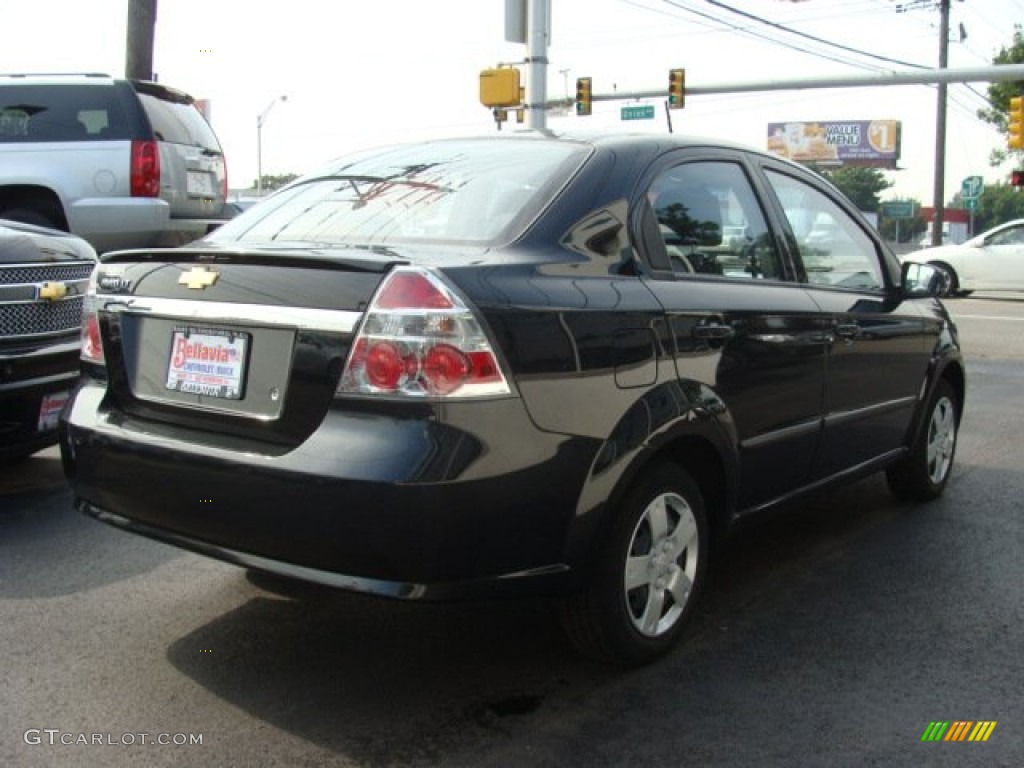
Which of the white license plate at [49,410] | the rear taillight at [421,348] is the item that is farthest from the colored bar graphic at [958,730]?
the white license plate at [49,410]

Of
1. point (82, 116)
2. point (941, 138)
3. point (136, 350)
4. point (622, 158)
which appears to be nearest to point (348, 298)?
point (136, 350)

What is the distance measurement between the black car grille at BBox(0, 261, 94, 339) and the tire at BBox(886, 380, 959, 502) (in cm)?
397

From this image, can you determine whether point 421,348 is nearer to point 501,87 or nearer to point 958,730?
point 958,730

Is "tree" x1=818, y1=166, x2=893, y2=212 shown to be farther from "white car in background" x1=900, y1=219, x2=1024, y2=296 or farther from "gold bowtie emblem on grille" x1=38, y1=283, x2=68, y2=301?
"gold bowtie emblem on grille" x1=38, y1=283, x2=68, y2=301

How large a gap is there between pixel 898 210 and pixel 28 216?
96259mm

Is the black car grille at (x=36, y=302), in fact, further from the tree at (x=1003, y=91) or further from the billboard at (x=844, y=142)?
the billboard at (x=844, y=142)

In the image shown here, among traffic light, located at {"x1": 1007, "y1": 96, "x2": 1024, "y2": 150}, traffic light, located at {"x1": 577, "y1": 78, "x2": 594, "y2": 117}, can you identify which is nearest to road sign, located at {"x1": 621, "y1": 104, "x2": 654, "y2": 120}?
traffic light, located at {"x1": 577, "y1": 78, "x2": 594, "y2": 117}

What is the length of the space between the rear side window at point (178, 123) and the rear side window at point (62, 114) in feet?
0.96

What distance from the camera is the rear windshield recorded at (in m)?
3.34

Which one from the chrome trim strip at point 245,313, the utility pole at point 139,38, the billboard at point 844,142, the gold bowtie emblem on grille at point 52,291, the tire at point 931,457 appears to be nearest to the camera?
the chrome trim strip at point 245,313

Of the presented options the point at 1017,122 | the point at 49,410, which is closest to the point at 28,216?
the point at 49,410

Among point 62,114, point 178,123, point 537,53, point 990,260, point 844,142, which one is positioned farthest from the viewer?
point 844,142

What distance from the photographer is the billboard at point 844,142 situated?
308 feet

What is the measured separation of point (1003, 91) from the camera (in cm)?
3372
